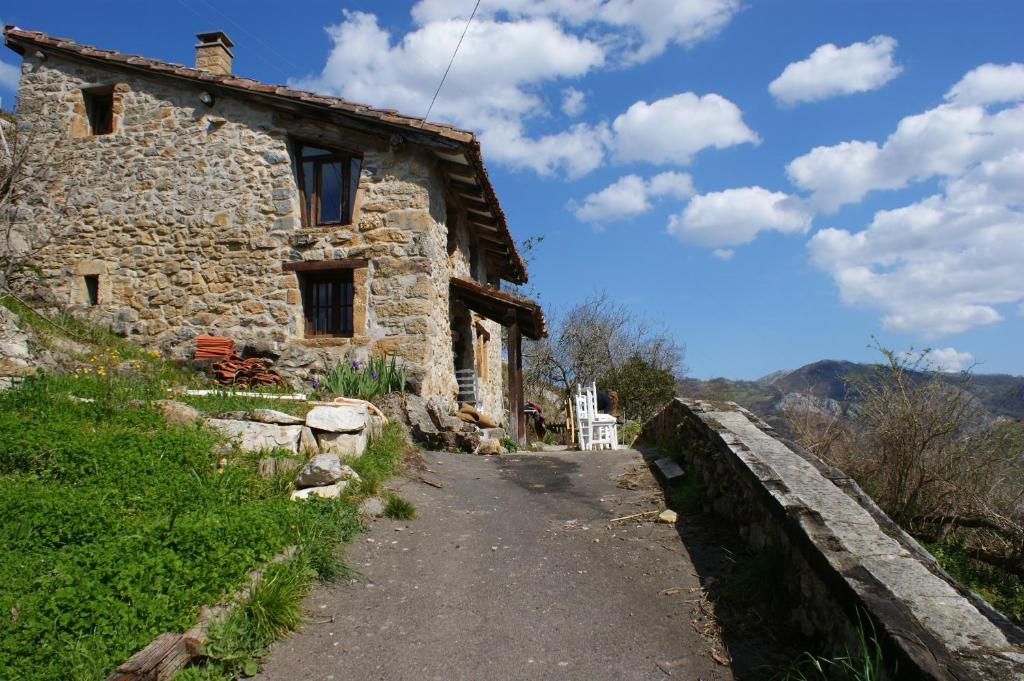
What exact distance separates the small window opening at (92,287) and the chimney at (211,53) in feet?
14.0

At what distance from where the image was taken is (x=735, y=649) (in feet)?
12.0

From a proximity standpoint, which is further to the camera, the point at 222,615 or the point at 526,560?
the point at 526,560

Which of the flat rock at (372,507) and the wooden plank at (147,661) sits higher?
the flat rock at (372,507)

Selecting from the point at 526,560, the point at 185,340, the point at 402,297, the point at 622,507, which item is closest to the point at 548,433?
the point at 402,297

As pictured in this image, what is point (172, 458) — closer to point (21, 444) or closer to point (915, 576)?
point (21, 444)

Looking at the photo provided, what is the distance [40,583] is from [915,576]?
14.5ft

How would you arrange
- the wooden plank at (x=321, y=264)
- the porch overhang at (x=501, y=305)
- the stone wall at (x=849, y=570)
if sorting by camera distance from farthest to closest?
the porch overhang at (x=501, y=305), the wooden plank at (x=321, y=264), the stone wall at (x=849, y=570)

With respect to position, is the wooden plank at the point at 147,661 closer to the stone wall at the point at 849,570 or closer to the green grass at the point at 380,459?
the green grass at the point at 380,459

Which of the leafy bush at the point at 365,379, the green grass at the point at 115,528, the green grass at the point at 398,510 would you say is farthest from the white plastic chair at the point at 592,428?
the green grass at the point at 115,528

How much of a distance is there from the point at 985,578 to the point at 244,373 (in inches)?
385

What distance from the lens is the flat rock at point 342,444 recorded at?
21.7ft

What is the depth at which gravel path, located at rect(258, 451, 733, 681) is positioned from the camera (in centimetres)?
355

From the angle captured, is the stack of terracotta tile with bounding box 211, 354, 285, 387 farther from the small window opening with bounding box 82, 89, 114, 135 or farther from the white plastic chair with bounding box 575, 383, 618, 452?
the white plastic chair with bounding box 575, 383, 618, 452

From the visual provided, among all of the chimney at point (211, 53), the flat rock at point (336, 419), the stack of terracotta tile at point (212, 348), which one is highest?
the chimney at point (211, 53)
